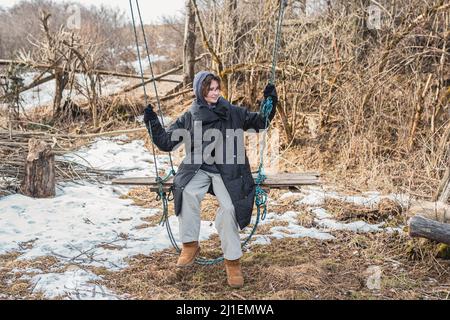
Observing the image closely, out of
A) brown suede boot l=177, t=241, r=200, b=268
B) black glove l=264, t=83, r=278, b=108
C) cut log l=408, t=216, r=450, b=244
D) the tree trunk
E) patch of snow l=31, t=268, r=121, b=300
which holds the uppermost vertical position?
the tree trunk

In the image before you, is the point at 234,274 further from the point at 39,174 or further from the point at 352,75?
the point at 352,75

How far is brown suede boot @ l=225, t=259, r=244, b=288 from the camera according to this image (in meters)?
3.60

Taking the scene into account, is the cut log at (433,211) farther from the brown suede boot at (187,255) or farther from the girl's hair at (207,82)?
the girl's hair at (207,82)

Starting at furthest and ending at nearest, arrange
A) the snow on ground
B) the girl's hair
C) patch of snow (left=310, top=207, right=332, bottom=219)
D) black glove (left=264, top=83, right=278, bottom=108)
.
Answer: patch of snow (left=310, top=207, right=332, bottom=219)
black glove (left=264, top=83, right=278, bottom=108)
the girl's hair
the snow on ground

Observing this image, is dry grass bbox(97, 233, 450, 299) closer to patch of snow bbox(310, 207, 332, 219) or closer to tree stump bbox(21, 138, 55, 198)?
patch of snow bbox(310, 207, 332, 219)

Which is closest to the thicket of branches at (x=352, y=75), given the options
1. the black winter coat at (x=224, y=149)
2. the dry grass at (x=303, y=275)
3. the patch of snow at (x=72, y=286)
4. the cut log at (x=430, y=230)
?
the dry grass at (x=303, y=275)

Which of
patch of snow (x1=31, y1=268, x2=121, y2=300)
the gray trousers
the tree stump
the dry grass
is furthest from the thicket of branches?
patch of snow (x1=31, y1=268, x2=121, y2=300)

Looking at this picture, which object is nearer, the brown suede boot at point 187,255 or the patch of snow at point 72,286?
the patch of snow at point 72,286

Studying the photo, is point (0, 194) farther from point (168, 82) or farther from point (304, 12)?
point (168, 82)

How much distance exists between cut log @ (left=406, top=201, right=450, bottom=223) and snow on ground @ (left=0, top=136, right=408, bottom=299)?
2.19 feet

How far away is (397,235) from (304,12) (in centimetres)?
512

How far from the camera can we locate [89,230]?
4.92m

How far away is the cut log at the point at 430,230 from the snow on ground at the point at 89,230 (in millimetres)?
1091

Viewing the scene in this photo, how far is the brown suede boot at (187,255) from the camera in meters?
3.93
